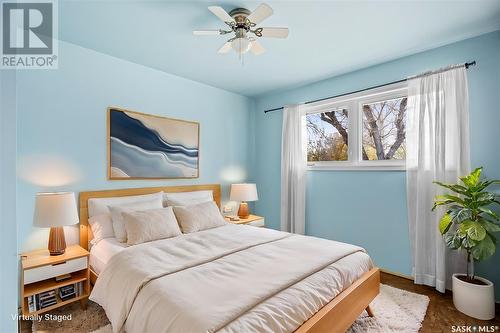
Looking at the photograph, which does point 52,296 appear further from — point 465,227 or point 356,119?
point 356,119

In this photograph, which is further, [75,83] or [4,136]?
[75,83]

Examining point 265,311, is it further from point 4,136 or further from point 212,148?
point 212,148

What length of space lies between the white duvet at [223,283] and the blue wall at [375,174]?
1108 millimetres

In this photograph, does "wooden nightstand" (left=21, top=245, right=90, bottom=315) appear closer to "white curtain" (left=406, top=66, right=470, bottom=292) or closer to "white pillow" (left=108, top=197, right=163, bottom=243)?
"white pillow" (left=108, top=197, right=163, bottom=243)

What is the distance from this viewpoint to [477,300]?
211cm

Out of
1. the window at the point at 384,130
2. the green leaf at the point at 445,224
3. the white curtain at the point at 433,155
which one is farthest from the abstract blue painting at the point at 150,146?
the green leaf at the point at 445,224

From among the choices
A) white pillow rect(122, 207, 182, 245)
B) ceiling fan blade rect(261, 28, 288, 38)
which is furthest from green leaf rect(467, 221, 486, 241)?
white pillow rect(122, 207, 182, 245)

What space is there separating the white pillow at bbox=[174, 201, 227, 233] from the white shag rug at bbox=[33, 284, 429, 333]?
3.44 ft

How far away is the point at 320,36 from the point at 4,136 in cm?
256

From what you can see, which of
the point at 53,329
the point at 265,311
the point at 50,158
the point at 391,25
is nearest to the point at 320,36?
the point at 391,25

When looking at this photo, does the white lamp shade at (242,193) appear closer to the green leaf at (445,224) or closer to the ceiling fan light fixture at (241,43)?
the ceiling fan light fixture at (241,43)

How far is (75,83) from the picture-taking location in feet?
8.55

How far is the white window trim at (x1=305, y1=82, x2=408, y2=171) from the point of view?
3.00 m

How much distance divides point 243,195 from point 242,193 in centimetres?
3
